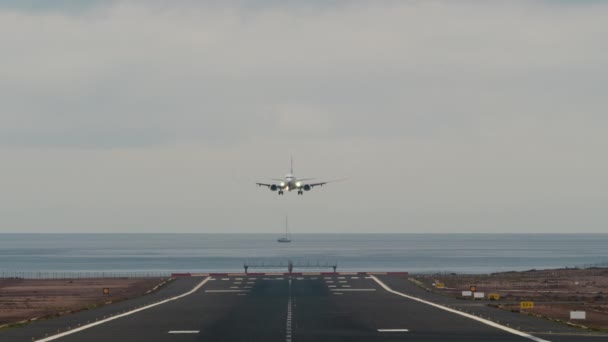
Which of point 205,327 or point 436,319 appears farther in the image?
point 436,319

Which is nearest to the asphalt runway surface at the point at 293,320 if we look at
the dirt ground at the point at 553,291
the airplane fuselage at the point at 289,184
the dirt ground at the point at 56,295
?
the dirt ground at the point at 56,295

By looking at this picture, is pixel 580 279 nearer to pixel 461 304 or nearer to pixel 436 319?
pixel 461 304

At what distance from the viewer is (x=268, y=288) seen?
124062mm

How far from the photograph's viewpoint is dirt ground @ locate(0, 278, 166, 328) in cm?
9046

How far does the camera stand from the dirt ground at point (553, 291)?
83562 mm

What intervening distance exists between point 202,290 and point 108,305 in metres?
25.2

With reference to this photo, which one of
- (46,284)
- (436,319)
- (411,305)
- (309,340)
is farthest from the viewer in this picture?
(46,284)

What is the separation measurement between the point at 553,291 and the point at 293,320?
58374 millimetres

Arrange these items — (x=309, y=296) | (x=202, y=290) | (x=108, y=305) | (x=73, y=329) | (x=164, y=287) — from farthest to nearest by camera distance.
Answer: (x=164, y=287)
(x=202, y=290)
(x=309, y=296)
(x=108, y=305)
(x=73, y=329)

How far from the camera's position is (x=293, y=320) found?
71.8 m

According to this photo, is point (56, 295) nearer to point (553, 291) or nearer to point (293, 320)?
point (293, 320)

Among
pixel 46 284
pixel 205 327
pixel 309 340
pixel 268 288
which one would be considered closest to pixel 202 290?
pixel 268 288

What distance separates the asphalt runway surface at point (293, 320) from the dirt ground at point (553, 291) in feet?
14.2

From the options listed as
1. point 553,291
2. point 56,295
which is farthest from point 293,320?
point 553,291
